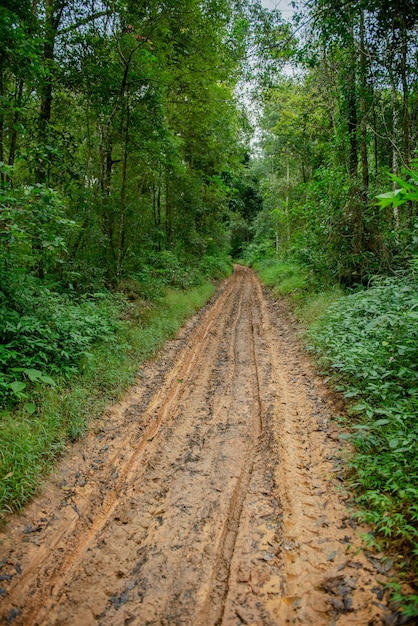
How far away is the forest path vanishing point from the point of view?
1.97 metres

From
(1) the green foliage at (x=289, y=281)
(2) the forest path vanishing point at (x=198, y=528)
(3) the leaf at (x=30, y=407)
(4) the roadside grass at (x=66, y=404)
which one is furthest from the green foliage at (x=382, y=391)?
(1) the green foliage at (x=289, y=281)

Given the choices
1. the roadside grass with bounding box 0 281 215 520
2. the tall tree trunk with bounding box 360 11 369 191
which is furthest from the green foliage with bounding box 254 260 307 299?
the roadside grass with bounding box 0 281 215 520

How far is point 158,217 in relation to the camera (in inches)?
512

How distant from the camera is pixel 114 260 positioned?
27.1 feet

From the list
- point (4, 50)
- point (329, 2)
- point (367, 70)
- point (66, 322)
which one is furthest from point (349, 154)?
point (66, 322)

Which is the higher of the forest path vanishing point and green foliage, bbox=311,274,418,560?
green foliage, bbox=311,274,418,560

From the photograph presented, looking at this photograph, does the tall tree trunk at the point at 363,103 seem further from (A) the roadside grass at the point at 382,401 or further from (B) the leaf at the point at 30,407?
(B) the leaf at the point at 30,407

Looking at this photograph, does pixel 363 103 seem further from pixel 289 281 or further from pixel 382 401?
pixel 382 401

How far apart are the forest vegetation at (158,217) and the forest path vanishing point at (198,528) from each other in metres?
0.31

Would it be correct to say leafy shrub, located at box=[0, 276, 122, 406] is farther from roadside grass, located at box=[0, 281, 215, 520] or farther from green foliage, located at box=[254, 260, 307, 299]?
green foliage, located at box=[254, 260, 307, 299]

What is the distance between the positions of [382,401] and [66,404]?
12.7 feet

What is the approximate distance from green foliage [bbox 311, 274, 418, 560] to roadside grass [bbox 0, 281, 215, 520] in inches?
120

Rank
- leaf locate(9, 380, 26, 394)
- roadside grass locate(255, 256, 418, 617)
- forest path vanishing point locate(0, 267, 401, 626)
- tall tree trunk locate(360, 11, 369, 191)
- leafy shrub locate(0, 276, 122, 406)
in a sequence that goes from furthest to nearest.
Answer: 1. tall tree trunk locate(360, 11, 369, 191)
2. leafy shrub locate(0, 276, 122, 406)
3. leaf locate(9, 380, 26, 394)
4. roadside grass locate(255, 256, 418, 617)
5. forest path vanishing point locate(0, 267, 401, 626)

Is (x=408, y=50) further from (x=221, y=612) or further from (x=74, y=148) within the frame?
(x=221, y=612)
